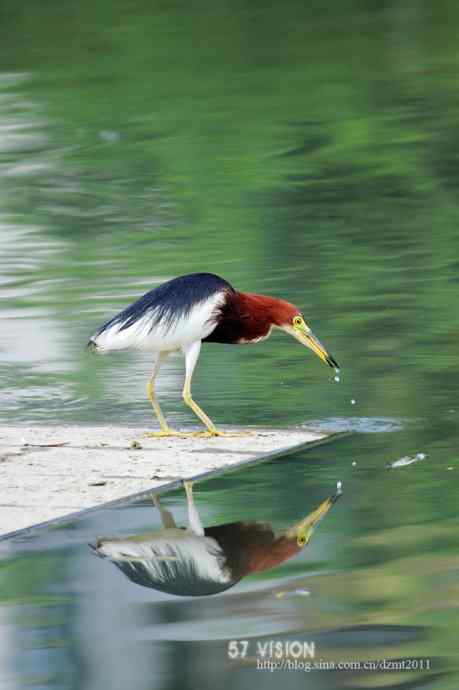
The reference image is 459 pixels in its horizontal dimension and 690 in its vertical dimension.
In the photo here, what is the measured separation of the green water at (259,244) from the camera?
746cm

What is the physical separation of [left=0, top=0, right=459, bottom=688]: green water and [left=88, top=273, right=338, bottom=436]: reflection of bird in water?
51 cm

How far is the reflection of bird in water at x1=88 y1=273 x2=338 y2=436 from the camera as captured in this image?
10.2m

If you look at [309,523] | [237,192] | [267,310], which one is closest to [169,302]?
[267,310]

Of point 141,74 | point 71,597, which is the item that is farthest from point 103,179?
point 71,597

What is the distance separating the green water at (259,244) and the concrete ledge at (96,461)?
1.02ft

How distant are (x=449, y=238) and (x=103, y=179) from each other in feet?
16.2

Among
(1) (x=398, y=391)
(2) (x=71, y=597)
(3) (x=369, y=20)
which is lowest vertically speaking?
(3) (x=369, y=20)

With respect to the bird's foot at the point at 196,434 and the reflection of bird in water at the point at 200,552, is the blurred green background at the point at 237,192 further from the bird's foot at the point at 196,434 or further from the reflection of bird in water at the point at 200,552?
the reflection of bird in water at the point at 200,552

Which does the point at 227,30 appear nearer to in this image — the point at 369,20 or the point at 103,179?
the point at 369,20

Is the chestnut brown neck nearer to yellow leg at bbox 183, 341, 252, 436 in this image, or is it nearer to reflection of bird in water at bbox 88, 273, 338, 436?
reflection of bird in water at bbox 88, 273, 338, 436

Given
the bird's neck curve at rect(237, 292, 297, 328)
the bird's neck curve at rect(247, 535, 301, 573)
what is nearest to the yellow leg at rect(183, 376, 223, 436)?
the bird's neck curve at rect(237, 292, 297, 328)

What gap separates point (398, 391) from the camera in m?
11.2

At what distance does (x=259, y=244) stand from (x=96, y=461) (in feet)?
24.1

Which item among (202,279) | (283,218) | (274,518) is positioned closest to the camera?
(274,518)
